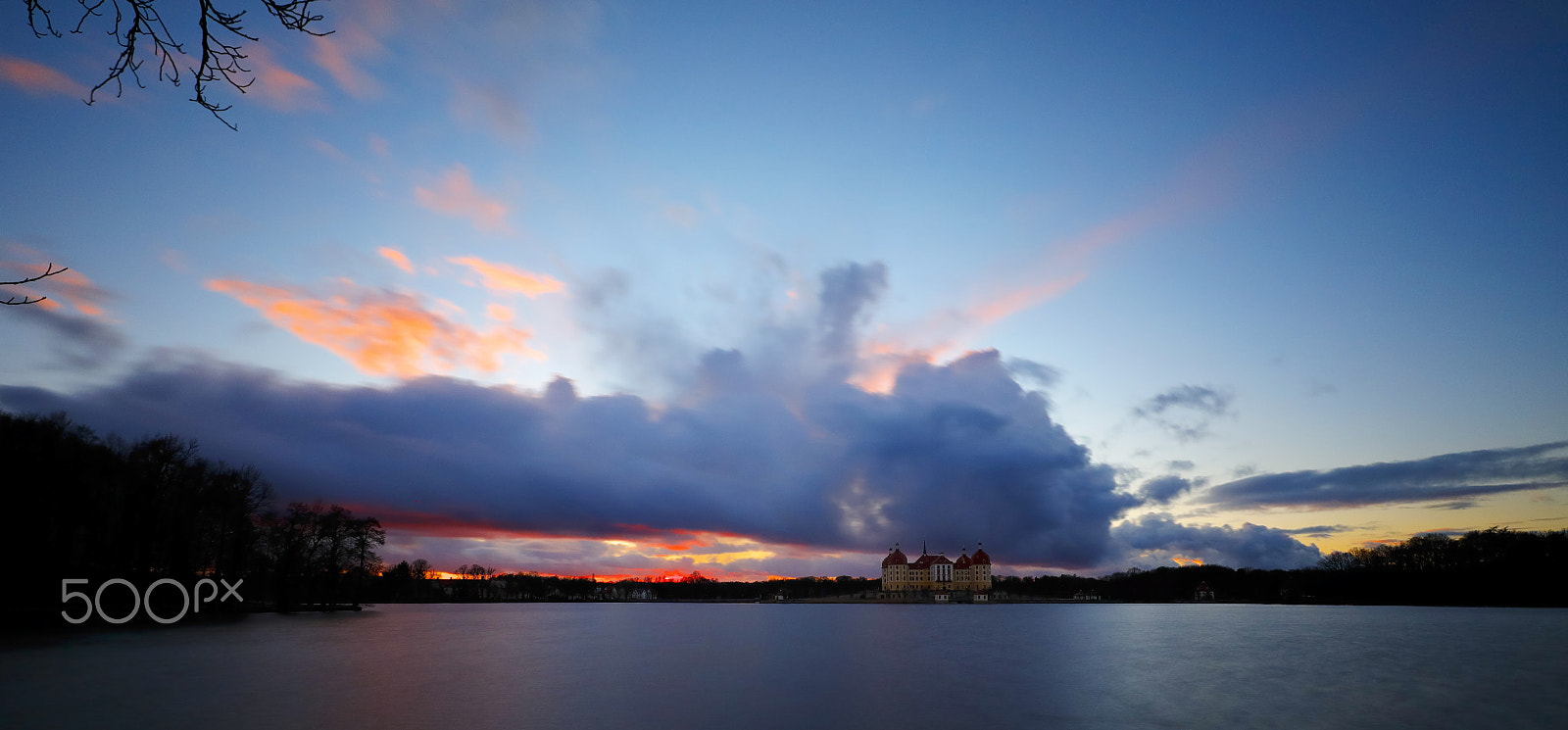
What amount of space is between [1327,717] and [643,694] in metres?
21.0

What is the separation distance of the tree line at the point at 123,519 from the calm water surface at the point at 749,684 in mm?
8138

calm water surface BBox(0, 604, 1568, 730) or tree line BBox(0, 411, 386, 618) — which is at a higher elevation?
tree line BBox(0, 411, 386, 618)

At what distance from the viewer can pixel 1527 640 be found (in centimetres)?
5681

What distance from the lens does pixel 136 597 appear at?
58.2 m

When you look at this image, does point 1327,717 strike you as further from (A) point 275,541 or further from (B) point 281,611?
(B) point 281,611

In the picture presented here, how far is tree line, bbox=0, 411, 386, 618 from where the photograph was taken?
45.9m

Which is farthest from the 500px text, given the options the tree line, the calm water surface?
the calm water surface

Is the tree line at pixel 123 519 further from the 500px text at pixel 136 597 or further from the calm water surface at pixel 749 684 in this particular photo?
the calm water surface at pixel 749 684

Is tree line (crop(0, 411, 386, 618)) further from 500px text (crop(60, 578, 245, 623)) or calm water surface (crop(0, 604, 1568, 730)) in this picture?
calm water surface (crop(0, 604, 1568, 730))

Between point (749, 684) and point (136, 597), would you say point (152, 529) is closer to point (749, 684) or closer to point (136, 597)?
point (136, 597)

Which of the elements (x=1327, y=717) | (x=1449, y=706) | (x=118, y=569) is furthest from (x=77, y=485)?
(x=1449, y=706)

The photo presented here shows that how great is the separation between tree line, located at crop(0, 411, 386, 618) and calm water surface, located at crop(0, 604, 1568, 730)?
26.7 feet

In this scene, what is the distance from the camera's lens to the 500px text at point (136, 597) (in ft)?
170

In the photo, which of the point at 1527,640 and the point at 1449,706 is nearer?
the point at 1449,706
